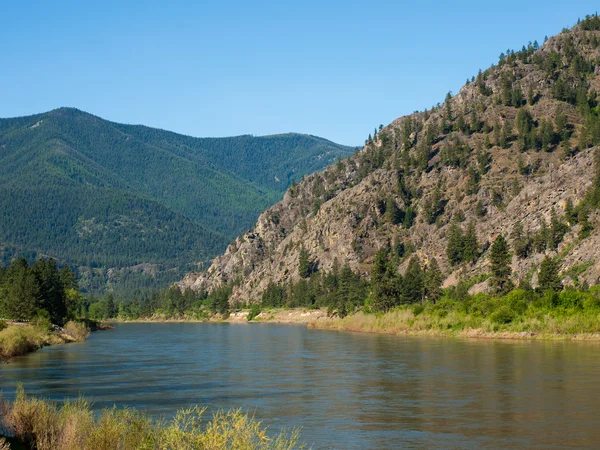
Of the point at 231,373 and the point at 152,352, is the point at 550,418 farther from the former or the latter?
the point at 152,352

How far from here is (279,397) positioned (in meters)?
57.5

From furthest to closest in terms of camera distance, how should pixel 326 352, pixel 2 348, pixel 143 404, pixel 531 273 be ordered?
Answer: pixel 531 273 < pixel 326 352 < pixel 2 348 < pixel 143 404

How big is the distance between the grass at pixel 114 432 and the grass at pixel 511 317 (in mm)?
80034

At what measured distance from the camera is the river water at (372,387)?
144 feet

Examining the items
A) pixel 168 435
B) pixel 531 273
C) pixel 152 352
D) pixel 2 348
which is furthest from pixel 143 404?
pixel 531 273

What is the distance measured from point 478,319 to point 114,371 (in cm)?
6023

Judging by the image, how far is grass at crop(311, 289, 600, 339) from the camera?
103875 mm

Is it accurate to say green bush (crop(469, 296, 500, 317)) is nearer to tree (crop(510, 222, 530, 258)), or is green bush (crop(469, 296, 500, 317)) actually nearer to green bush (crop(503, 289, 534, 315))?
green bush (crop(503, 289, 534, 315))

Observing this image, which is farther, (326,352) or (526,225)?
(526,225)

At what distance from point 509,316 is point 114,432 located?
90555 millimetres

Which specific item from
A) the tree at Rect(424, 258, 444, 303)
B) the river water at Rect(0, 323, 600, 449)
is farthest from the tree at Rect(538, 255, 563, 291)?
the tree at Rect(424, 258, 444, 303)

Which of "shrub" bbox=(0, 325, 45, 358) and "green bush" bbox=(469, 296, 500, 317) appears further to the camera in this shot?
"green bush" bbox=(469, 296, 500, 317)

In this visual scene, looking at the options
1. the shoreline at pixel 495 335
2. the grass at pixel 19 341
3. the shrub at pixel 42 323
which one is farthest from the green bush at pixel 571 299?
the shrub at pixel 42 323

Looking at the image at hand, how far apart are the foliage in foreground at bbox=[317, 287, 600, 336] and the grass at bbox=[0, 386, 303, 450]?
80.7 meters
